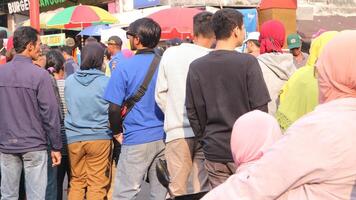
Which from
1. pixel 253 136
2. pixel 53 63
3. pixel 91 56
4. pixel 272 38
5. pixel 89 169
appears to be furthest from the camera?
pixel 53 63

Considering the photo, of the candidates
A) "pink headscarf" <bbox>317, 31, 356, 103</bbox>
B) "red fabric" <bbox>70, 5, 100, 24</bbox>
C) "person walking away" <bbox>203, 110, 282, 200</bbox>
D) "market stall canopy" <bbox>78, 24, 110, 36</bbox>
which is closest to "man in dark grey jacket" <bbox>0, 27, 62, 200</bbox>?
"person walking away" <bbox>203, 110, 282, 200</bbox>

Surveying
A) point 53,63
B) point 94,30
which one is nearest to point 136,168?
point 53,63

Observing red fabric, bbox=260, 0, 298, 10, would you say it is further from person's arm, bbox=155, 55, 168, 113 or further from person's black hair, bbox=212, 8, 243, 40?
person's black hair, bbox=212, 8, 243, 40

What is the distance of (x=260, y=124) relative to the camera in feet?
7.60

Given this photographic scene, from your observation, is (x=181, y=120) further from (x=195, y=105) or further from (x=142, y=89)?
(x=142, y=89)

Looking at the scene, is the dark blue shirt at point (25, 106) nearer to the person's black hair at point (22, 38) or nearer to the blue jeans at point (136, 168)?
the person's black hair at point (22, 38)

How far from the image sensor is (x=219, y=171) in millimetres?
3801

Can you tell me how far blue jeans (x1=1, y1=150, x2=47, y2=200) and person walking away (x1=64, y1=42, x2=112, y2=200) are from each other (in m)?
0.63

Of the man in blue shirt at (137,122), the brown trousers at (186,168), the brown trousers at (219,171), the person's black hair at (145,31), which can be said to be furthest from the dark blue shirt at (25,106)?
the brown trousers at (219,171)

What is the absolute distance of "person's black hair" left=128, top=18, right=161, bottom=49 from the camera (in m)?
4.66

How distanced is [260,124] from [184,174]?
1955mm

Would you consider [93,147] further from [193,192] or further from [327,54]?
[327,54]

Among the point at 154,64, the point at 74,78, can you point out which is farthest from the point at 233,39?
the point at 74,78

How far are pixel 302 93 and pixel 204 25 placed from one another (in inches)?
38.1
